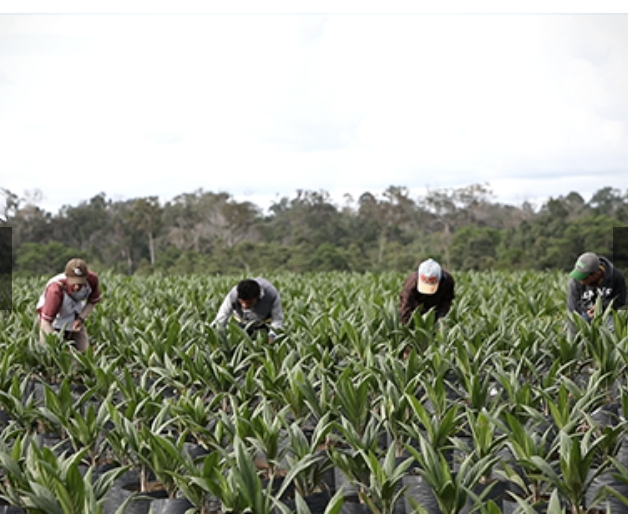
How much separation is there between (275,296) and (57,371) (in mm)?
2154

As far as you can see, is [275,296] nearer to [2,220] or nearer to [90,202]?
[2,220]

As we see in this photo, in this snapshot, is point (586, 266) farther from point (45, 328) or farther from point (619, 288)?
point (45, 328)

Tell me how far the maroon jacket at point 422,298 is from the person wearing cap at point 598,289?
1.19 meters

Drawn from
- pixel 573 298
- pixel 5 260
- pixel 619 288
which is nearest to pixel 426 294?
pixel 573 298

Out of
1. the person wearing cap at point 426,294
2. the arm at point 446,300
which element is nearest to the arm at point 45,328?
the person wearing cap at point 426,294

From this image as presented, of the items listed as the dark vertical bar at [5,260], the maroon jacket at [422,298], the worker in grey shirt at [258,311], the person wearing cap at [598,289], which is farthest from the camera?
the dark vertical bar at [5,260]

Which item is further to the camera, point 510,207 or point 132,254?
point 510,207

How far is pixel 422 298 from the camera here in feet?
27.2

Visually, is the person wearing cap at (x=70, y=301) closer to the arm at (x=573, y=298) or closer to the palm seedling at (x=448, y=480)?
the palm seedling at (x=448, y=480)

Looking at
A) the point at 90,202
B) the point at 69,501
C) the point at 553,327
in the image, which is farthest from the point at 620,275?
the point at 90,202

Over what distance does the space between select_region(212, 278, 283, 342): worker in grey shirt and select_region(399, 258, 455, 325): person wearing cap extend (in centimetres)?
129

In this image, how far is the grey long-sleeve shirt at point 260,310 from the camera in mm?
7770

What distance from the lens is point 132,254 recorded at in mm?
45656

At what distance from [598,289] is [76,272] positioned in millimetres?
5048
